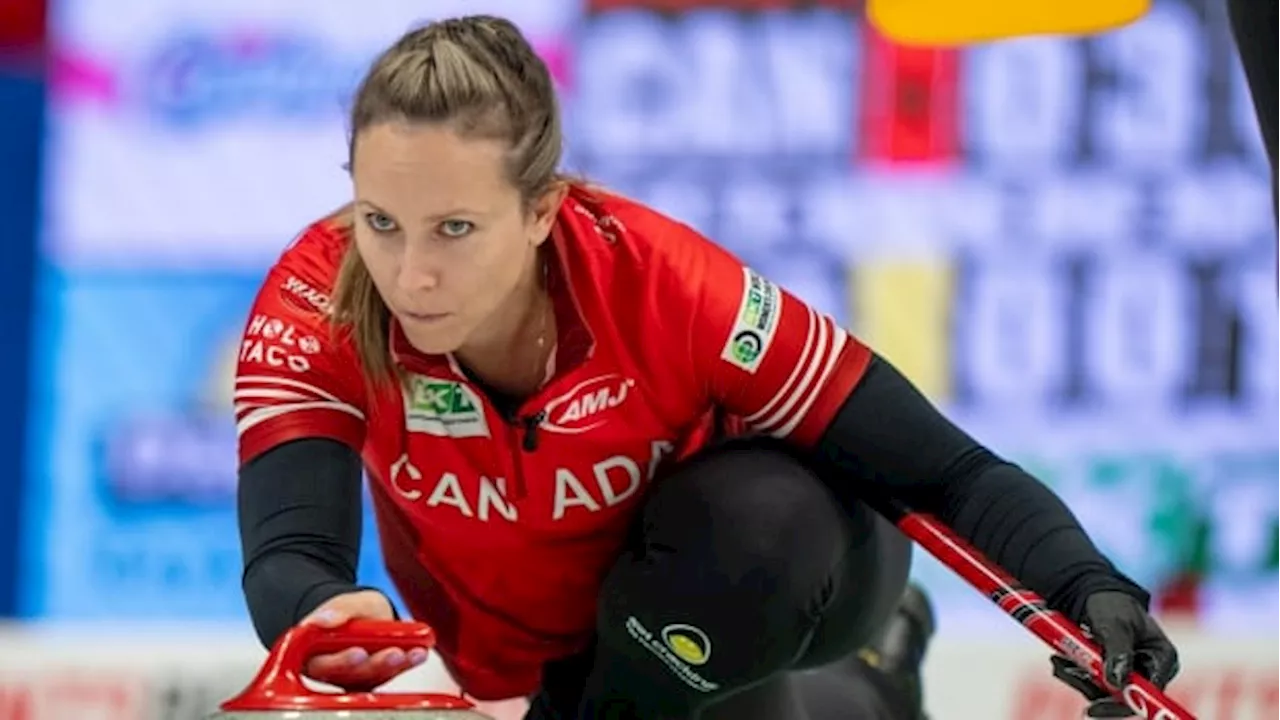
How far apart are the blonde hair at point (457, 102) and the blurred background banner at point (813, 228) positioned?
2157 millimetres

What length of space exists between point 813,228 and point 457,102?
7.61 ft

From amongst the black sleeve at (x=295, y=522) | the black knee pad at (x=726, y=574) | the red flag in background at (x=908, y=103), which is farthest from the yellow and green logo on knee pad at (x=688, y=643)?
the red flag in background at (x=908, y=103)

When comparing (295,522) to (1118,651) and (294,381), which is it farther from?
(1118,651)

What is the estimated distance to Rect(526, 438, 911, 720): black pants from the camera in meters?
1.74

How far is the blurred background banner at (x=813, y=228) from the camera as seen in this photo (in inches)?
150

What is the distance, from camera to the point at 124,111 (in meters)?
4.11

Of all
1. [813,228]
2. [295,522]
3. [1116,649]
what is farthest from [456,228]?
[813,228]

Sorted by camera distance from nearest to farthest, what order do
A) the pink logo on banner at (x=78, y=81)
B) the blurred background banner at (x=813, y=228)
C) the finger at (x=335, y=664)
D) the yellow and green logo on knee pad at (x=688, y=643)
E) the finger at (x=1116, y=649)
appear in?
the finger at (x=335, y=664)
the finger at (x=1116, y=649)
the yellow and green logo on knee pad at (x=688, y=643)
the blurred background banner at (x=813, y=228)
the pink logo on banner at (x=78, y=81)

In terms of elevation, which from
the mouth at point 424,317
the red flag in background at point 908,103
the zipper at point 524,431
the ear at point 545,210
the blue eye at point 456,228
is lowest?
the zipper at point 524,431

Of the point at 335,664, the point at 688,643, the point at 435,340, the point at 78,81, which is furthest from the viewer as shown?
the point at 78,81

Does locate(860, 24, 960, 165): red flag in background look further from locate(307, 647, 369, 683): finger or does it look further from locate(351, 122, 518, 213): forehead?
locate(307, 647, 369, 683): finger

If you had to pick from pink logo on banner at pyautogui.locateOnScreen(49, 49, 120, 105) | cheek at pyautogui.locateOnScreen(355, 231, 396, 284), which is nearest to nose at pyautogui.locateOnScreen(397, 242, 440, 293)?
cheek at pyautogui.locateOnScreen(355, 231, 396, 284)

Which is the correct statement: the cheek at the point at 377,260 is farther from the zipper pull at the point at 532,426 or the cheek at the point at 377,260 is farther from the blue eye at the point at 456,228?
the zipper pull at the point at 532,426

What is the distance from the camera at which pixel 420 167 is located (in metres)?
1.57
